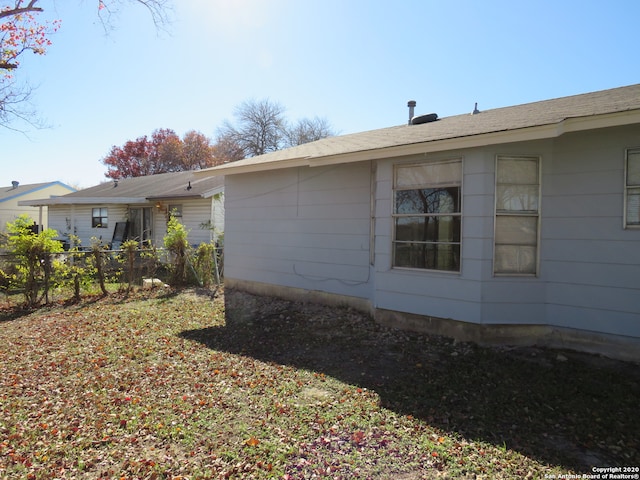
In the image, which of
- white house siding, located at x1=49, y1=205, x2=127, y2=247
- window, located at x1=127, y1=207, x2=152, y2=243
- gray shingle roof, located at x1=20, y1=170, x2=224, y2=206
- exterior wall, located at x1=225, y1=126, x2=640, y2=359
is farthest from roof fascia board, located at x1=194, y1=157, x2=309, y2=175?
white house siding, located at x1=49, y1=205, x2=127, y2=247

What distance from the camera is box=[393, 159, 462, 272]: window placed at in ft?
18.4

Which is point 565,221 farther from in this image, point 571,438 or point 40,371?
point 40,371

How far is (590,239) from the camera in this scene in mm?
5059

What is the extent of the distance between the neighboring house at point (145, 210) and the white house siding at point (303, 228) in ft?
15.8

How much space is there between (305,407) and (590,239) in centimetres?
403

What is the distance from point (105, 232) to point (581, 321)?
1876 cm

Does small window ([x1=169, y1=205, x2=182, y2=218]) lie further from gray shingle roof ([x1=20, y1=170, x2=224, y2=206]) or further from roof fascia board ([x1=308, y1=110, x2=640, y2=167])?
roof fascia board ([x1=308, y1=110, x2=640, y2=167])

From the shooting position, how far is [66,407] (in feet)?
13.4

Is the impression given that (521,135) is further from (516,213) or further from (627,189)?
(627,189)

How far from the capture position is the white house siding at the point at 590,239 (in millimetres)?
4844

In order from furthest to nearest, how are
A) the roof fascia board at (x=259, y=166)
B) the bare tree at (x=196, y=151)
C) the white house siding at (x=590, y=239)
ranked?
the bare tree at (x=196, y=151) → the roof fascia board at (x=259, y=166) → the white house siding at (x=590, y=239)

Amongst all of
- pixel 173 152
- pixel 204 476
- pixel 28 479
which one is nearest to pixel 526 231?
pixel 204 476

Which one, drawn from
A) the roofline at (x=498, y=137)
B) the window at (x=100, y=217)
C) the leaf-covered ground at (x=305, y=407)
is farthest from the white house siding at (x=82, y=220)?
the roofline at (x=498, y=137)

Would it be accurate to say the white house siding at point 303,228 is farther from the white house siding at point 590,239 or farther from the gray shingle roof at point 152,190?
the gray shingle roof at point 152,190
